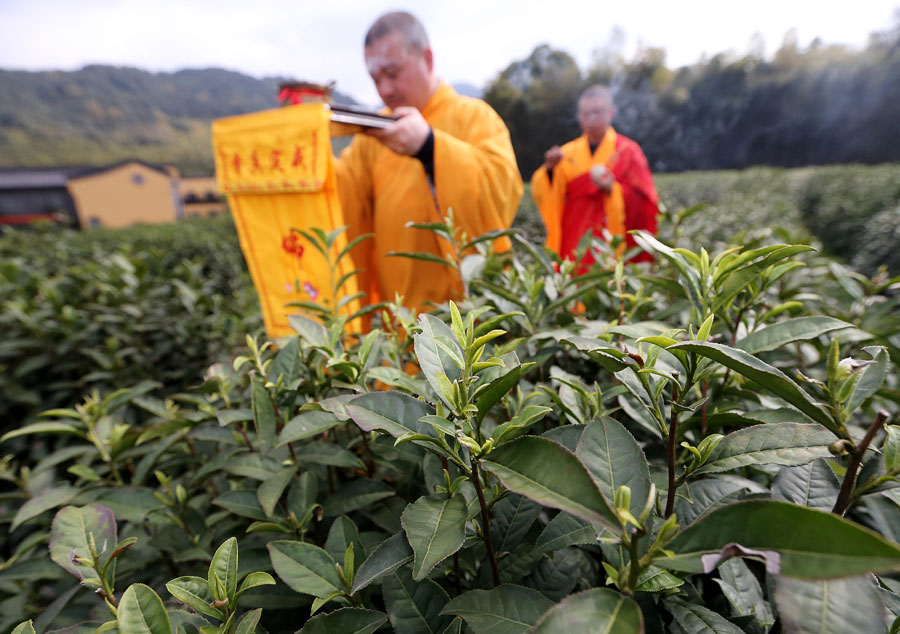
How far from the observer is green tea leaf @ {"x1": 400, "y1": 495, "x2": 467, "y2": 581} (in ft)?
1.26

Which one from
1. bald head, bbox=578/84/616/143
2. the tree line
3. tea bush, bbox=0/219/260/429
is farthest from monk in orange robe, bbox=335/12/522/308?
the tree line

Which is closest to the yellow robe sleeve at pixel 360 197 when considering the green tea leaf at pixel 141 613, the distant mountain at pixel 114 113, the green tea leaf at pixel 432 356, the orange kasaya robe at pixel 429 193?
the orange kasaya robe at pixel 429 193

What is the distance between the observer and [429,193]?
212 centimetres

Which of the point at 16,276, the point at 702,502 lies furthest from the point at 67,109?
the point at 702,502

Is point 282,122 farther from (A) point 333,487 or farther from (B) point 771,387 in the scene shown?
(B) point 771,387

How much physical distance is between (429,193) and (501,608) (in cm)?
190

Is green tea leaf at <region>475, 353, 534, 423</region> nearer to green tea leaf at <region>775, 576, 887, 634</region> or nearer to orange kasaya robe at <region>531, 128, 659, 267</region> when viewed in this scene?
green tea leaf at <region>775, 576, 887, 634</region>

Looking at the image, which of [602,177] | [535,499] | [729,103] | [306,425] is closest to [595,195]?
[602,177]

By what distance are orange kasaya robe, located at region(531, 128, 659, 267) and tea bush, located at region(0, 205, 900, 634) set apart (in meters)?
2.68

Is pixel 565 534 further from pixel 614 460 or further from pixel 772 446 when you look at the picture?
pixel 772 446

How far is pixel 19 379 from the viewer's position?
1980 millimetres

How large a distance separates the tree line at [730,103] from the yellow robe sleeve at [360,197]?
966cm

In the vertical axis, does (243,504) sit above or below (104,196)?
below

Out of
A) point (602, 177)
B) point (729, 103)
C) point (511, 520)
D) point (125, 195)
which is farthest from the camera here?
point (125, 195)
